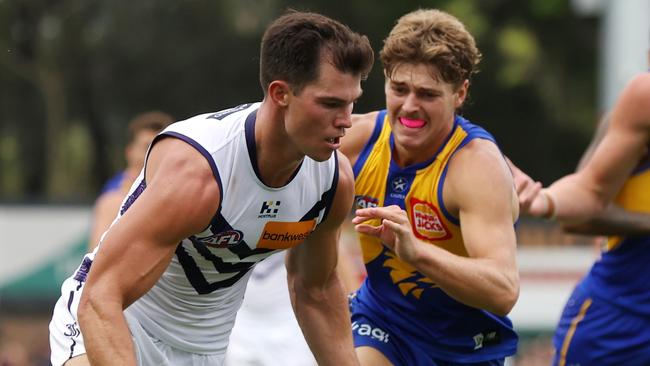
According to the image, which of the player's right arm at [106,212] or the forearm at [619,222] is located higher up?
the forearm at [619,222]

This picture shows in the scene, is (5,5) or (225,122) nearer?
(225,122)

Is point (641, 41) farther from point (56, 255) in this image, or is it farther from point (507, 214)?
point (56, 255)

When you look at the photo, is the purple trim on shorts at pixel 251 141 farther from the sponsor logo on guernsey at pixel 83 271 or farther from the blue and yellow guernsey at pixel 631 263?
the blue and yellow guernsey at pixel 631 263

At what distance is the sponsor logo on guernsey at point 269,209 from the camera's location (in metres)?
4.95

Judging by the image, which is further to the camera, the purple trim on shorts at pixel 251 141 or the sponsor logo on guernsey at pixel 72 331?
the sponsor logo on guernsey at pixel 72 331

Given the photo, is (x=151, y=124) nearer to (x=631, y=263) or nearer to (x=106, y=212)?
(x=106, y=212)

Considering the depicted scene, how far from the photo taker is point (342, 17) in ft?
76.0

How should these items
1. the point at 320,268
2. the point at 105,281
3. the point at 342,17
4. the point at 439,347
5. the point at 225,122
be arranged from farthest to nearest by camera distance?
1. the point at 342,17
2. the point at 439,347
3. the point at 320,268
4. the point at 225,122
5. the point at 105,281

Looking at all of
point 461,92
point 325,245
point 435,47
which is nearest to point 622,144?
point 461,92

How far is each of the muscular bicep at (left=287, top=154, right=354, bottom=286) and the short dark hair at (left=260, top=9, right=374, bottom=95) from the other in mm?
559

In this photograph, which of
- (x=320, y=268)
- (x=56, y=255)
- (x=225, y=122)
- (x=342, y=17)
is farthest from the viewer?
(x=342, y=17)

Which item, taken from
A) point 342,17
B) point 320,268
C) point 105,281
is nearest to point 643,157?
point 320,268

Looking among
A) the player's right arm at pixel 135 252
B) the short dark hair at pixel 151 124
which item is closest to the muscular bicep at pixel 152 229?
the player's right arm at pixel 135 252

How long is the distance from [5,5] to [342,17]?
6.80 m
